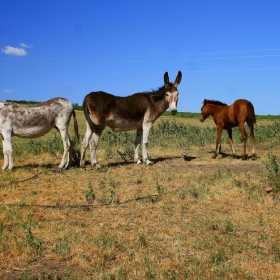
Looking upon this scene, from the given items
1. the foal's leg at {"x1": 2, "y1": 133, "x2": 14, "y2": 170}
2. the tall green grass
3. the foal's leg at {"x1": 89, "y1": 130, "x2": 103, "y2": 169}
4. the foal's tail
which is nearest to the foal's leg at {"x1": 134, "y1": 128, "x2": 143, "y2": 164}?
the foal's leg at {"x1": 89, "y1": 130, "x2": 103, "y2": 169}

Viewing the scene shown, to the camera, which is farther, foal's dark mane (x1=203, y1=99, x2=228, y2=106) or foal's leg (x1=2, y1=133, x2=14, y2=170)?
foal's dark mane (x1=203, y1=99, x2=228, y2=106)

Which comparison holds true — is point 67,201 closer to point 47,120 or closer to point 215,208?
point 215,208

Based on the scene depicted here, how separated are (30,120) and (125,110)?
9.91 feet

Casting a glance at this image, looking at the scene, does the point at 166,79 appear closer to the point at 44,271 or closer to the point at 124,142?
the point at 124,142

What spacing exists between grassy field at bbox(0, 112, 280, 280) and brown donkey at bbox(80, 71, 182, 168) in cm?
126

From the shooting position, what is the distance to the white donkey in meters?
11.8

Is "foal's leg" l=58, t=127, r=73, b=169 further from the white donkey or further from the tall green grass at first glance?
the tall green grass

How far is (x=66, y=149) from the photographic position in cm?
1241

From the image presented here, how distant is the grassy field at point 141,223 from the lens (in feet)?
16.3

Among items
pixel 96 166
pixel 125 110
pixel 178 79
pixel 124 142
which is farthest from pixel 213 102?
pixel 124 142

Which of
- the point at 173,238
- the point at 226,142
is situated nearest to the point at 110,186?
the point at 173,238

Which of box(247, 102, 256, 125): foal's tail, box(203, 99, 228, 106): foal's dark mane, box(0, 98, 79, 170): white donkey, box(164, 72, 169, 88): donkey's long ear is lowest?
box(0, 98, 79, 170): white donkey

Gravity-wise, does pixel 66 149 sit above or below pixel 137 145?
below

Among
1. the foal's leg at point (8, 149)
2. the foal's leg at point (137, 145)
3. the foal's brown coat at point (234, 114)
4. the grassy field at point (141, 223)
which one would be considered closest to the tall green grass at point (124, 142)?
the foal's leg at point (137, 145)
